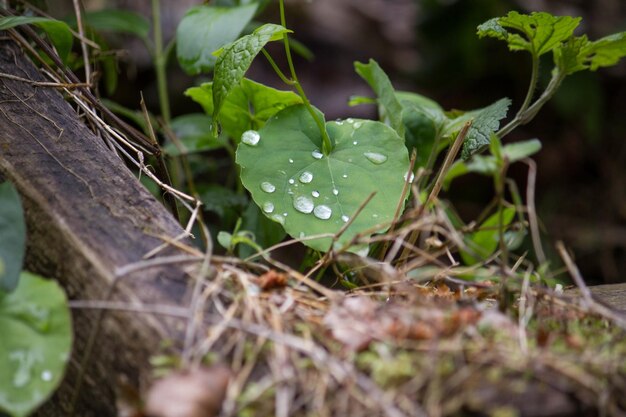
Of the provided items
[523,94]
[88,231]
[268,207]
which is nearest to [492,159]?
[268,207]

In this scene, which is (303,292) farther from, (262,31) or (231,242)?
(262,31)

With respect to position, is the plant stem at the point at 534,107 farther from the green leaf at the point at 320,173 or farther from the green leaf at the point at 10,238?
the green leaf at the point at 10,238

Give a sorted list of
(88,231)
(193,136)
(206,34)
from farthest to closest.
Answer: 1. (193,136)
2. (206,34)
3. (88,231)

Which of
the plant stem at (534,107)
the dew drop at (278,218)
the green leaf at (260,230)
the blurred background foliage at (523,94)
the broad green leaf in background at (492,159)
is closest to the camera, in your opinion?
the broad green leaf in background at (492,159)

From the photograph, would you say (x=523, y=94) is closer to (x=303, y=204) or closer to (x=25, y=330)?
(x=303, y=204)

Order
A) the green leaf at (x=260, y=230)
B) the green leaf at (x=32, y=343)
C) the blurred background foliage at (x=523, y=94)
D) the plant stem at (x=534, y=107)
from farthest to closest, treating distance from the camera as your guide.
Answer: the blurred background foliage at (x=523, y=94) < the green leaf at (x=260, y=230) < the plant stem at (x=534, y=107) < the green leaf at (x=32, y=343)

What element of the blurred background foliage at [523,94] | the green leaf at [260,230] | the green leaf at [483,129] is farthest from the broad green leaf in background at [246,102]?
the blurred background foliage at [523,94]

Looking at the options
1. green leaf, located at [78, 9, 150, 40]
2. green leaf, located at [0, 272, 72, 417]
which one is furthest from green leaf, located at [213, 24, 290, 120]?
green leaf, located at [78, 9, 150, 40]
